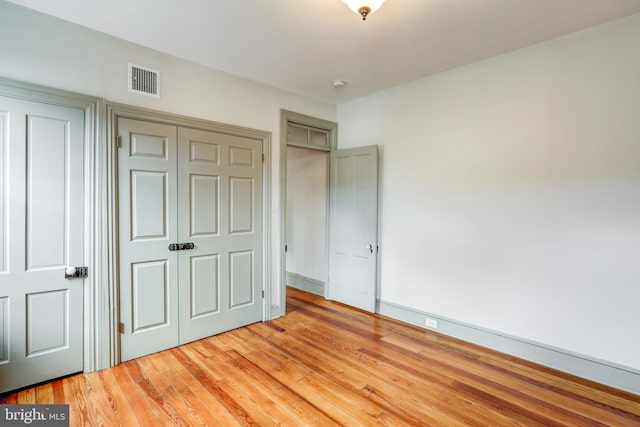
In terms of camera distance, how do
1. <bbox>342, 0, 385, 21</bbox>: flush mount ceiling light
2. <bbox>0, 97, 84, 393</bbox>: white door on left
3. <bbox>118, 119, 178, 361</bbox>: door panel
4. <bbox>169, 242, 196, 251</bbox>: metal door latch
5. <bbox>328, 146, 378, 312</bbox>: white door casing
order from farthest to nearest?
<bbox>328, 146, 378, 312</bbox>: white door casing → <bbox>169, 242, 196, 251</bbox>: metal door latch → <bbox>118, 119, 178, 361</bbox>: door panel → <bbox>0, 97, 84, 393</bbox>: white door on left → <bbox>342, 0, 385, 21</bbox>: flush mount ceiling light

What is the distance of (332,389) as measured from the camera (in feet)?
7.81

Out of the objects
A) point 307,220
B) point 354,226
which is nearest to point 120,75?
point 354,226

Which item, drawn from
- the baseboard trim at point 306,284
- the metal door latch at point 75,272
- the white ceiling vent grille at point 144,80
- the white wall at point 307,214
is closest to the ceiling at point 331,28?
the white ceiling vent grille at point 144,80

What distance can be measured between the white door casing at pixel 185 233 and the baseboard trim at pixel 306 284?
130 cm

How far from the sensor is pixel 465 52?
2936 mm

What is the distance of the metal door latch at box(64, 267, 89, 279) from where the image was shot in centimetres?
245

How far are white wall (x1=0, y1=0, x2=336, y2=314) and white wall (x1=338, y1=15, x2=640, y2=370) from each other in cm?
153

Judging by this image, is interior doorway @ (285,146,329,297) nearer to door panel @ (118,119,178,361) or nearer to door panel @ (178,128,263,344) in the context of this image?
door panel @ (178,128,263,344)

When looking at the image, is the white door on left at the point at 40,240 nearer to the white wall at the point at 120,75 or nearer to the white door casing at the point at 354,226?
the white wall at the point at 120,75

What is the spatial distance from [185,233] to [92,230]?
0.76 metres

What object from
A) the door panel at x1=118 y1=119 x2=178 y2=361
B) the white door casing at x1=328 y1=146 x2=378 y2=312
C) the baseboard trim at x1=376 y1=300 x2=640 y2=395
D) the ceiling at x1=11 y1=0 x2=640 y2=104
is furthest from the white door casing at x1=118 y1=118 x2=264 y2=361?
the baseboard trim at x1=376 y1=300 x2=640 y2=395

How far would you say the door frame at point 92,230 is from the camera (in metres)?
2.50

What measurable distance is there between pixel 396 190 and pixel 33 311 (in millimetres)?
3641

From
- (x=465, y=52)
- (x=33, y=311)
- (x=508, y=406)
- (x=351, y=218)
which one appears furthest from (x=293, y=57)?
(x=508, y=406)
